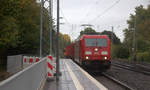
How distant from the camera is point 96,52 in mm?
20078

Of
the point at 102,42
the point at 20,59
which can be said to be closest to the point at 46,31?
the point at 20,59

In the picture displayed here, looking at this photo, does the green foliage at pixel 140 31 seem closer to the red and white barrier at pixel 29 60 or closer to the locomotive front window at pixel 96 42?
the locomotive front window at pixel 96 42

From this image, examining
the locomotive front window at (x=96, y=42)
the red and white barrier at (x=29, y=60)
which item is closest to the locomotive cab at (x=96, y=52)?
the locomotive front window at (x=96, y=42)

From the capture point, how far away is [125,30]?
269 feet

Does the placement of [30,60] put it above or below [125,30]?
below

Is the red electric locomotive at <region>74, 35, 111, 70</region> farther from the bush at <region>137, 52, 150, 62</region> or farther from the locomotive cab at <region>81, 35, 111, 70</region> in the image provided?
the bush at <region>137, 52, 150, 62</region>

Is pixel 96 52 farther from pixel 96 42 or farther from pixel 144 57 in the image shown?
pixel 144 57

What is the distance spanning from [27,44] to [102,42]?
1931cm

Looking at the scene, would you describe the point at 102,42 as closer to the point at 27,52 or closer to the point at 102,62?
the point at 102,62

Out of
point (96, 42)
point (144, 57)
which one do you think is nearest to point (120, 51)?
point (144, 57)

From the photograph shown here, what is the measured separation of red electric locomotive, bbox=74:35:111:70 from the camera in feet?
64.8

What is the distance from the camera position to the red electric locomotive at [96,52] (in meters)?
19.8

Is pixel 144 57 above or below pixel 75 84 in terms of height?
above

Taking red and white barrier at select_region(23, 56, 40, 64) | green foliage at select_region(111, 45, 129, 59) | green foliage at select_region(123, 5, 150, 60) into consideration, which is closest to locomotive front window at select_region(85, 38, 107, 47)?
red and white barrier at select_region(23, 56, 40, 64)
